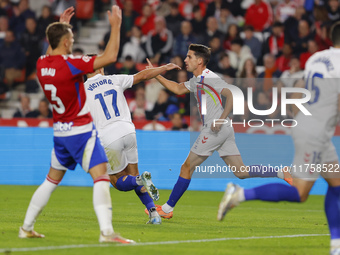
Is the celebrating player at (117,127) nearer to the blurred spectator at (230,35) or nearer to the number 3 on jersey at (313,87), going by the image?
the number 3 on jersey at (313,87)

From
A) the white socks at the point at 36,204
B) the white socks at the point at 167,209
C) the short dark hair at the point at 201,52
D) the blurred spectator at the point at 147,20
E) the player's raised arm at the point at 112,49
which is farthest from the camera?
the blurred spectator at the point at 147,20

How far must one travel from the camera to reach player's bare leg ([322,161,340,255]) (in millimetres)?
6672

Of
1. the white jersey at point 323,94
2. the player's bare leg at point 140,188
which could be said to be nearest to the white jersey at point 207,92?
the player's bare leg at point 140,188

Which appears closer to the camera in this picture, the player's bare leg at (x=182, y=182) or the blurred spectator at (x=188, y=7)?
the player's bare leg at (x=182, y=182)

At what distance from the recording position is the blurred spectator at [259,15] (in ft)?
63.6

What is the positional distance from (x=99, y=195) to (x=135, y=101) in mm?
11107

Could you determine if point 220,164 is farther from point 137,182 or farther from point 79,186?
point 137,182

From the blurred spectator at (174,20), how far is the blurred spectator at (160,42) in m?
0.20

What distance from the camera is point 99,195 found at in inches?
273

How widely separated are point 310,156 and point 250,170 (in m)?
4.07

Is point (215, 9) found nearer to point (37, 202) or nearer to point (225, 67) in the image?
point (225, 67)

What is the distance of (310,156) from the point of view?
6.52 m

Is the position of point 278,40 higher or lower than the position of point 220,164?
higher

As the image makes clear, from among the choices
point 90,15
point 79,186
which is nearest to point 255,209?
point 79,186
